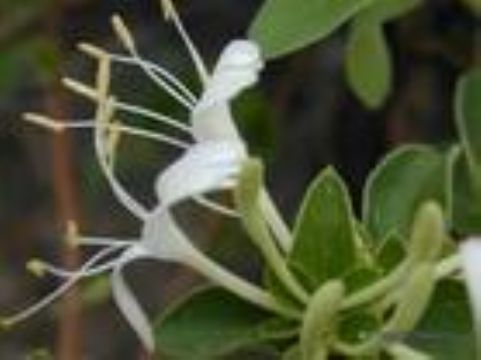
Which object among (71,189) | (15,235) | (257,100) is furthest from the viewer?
(15,235)

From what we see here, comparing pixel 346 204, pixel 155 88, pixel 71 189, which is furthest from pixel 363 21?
pixel 155 88

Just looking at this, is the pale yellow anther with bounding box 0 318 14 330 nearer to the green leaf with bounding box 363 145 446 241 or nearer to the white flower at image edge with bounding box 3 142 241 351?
the white flower at image edge with bounding box 3 142 241 351

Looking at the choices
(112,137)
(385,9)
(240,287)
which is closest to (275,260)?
(240,287)

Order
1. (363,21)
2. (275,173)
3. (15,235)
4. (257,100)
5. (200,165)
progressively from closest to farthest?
(200,165)
(363,21)
(257,100)
(275,173)
(15,235)

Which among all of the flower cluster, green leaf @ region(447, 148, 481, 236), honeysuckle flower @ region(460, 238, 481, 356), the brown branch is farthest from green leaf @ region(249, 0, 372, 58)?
the brown branch

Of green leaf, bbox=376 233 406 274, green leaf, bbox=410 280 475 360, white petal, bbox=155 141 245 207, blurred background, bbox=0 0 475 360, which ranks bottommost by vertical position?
blurred background, bbox=0 0 475 360

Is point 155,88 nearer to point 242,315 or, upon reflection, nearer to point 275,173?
point 275,173

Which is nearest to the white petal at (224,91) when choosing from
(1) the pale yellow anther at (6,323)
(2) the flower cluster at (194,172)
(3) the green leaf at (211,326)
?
(2) the flower cluster at (194,172)
